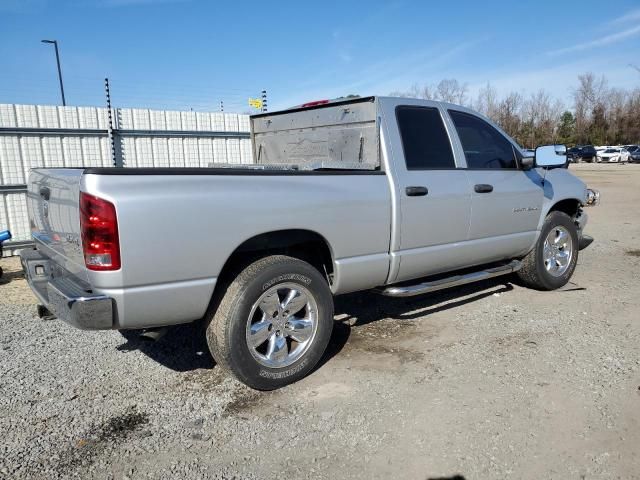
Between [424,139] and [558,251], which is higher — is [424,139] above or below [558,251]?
above

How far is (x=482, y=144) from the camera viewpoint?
16.2ft

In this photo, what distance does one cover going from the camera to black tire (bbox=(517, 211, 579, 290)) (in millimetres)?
5508

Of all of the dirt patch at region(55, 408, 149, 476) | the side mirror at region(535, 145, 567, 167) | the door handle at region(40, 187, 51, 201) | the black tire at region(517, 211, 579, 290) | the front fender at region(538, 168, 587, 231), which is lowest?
the dirt patch at region(55, 408, 149, 476)

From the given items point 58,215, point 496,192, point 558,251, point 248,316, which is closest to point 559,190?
point 558,251

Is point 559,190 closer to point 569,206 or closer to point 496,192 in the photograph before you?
point 569,206

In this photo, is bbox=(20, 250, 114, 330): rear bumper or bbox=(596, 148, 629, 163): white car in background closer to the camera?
bbox=(20, 250, 114, 330): rear bumper

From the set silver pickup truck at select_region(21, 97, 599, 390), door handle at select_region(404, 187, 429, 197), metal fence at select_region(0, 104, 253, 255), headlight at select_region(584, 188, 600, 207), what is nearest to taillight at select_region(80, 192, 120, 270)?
silver pickup truck at select_region(21, 97, 599, 390)

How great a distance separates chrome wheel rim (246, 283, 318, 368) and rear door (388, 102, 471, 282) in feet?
2.94

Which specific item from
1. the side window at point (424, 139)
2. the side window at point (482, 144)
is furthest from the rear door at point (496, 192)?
the side window at point (424, 139)

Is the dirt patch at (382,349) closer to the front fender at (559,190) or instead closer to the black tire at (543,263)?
the black tire at (543,263)

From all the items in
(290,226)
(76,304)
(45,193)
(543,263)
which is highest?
(45,193)

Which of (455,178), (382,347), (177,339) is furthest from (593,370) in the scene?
(177,339)

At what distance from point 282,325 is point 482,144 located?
9.21 feet

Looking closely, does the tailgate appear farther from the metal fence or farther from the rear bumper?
the metal fence
